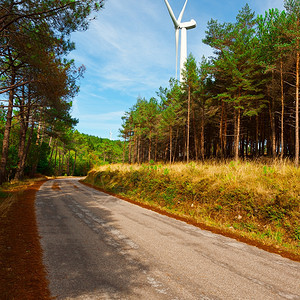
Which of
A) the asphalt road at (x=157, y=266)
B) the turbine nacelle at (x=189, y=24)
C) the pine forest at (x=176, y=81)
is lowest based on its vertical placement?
the asphalt road at (x=157, y=266)

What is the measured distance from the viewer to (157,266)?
11.8ft

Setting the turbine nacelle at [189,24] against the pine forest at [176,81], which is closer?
the pine forest at [176,81]

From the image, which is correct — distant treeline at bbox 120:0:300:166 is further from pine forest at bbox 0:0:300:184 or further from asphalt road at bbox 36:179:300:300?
asphalt road at bbox 36:179:300:300

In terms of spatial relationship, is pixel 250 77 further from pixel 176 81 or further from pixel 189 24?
pixel 189 24

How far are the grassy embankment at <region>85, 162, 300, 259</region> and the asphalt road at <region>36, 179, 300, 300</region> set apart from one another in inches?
47.7

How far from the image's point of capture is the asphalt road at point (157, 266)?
2.83m

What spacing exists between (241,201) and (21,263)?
6.64m

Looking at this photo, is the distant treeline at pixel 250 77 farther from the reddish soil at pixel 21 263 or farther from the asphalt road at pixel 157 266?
the reddish soil at pixel 21 263

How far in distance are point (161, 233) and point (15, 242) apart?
12.4ft

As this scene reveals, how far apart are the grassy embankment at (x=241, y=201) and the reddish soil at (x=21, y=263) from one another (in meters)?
5.33

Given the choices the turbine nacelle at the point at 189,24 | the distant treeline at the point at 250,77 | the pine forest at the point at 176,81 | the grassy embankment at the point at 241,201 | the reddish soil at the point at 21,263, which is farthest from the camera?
the turbine nacelle at the point at 189,24

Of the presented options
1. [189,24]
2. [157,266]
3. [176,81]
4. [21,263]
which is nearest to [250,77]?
[176,81]

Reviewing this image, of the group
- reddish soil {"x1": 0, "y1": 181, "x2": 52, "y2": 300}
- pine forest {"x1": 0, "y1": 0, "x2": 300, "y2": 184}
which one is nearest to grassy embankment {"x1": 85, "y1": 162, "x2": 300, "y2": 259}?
reddish soil {"x1": 0, "y1": 181, "x2": 52, "y2": 300}

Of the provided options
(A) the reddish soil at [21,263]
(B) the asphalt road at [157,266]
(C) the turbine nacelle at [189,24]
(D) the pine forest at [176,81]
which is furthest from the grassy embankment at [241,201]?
(C) the turbine nacelle at [189,24]
